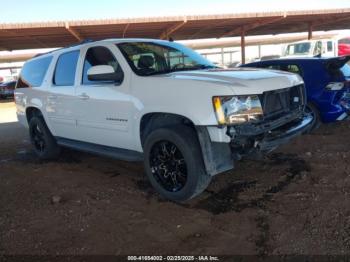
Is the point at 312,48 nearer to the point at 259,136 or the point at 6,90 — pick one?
the point at 259,136

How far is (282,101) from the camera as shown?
4281 millimetres

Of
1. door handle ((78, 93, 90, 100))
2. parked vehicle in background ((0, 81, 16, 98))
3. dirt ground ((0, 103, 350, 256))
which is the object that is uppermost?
door handle ((78, 93, 90, 100))

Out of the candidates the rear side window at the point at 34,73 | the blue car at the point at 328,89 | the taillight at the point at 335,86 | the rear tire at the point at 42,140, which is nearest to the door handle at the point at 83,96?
the rear side window at the point at 34,73

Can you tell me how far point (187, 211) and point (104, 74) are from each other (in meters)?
1.87

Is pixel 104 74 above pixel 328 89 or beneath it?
above

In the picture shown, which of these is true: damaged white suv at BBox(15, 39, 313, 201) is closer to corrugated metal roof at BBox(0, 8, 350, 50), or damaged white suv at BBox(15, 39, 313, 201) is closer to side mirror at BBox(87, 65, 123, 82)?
side mirror at BBox(87, 65, 123, 82)

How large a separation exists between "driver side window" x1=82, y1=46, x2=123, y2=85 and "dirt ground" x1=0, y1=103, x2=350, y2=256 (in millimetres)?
1467

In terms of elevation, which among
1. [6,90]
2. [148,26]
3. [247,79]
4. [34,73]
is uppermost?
[148,26]

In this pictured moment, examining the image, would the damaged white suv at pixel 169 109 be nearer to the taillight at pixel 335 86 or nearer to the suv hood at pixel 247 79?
the suv hood at pixel 247 79

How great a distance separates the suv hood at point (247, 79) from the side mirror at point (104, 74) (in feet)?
2.17

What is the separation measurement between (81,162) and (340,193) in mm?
3982

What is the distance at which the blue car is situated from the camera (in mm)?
6629

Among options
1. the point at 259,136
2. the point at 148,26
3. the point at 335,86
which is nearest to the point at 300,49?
the point at 148,26

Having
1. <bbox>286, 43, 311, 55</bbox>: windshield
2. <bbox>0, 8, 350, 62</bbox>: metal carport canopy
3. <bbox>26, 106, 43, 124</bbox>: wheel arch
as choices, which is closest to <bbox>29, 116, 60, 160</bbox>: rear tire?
<bbox>26, 106, 43, 124</bbox>: wheel arch
